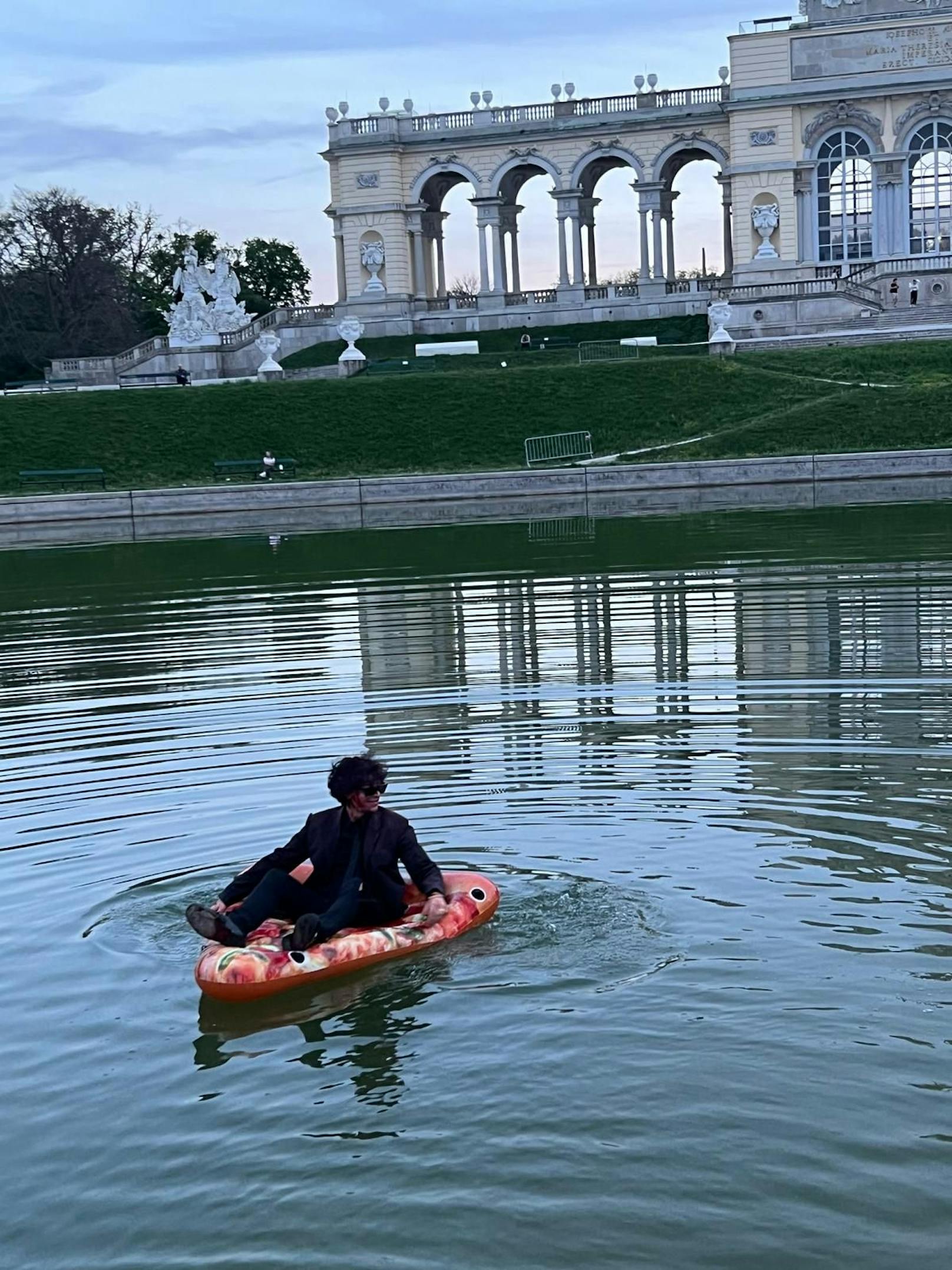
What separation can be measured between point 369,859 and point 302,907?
0.46 metres

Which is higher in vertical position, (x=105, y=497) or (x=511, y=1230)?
(x=105, y=497)

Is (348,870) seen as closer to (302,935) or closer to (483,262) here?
(302,935)

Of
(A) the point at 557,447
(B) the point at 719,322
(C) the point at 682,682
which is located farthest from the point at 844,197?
(C) the point at 682,682

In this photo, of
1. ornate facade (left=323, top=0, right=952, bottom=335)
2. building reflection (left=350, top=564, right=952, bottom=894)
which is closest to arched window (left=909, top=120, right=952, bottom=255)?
ornate facade (left=323, top=0, right=952, bottom=335)

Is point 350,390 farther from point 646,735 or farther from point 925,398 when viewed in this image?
point 646,735

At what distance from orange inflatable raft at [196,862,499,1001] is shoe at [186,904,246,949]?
4 centimetres

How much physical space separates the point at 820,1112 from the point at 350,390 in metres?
44.5

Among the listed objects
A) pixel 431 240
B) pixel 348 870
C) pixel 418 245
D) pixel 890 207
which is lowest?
pixel 348 870

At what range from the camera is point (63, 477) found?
44844 millimetres

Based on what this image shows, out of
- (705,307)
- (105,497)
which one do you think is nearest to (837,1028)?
(105,497)

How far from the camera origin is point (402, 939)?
31.8 ft

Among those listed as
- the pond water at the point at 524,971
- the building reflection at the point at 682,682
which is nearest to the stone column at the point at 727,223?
the building reflection at the point at 682,682

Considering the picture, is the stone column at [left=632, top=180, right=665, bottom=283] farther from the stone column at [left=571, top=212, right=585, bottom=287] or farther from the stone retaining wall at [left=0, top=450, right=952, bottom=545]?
the stone retaining wall at [left=0, top=450, right=952, bottom=545]

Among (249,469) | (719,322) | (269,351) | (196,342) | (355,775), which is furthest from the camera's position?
(196,342)
